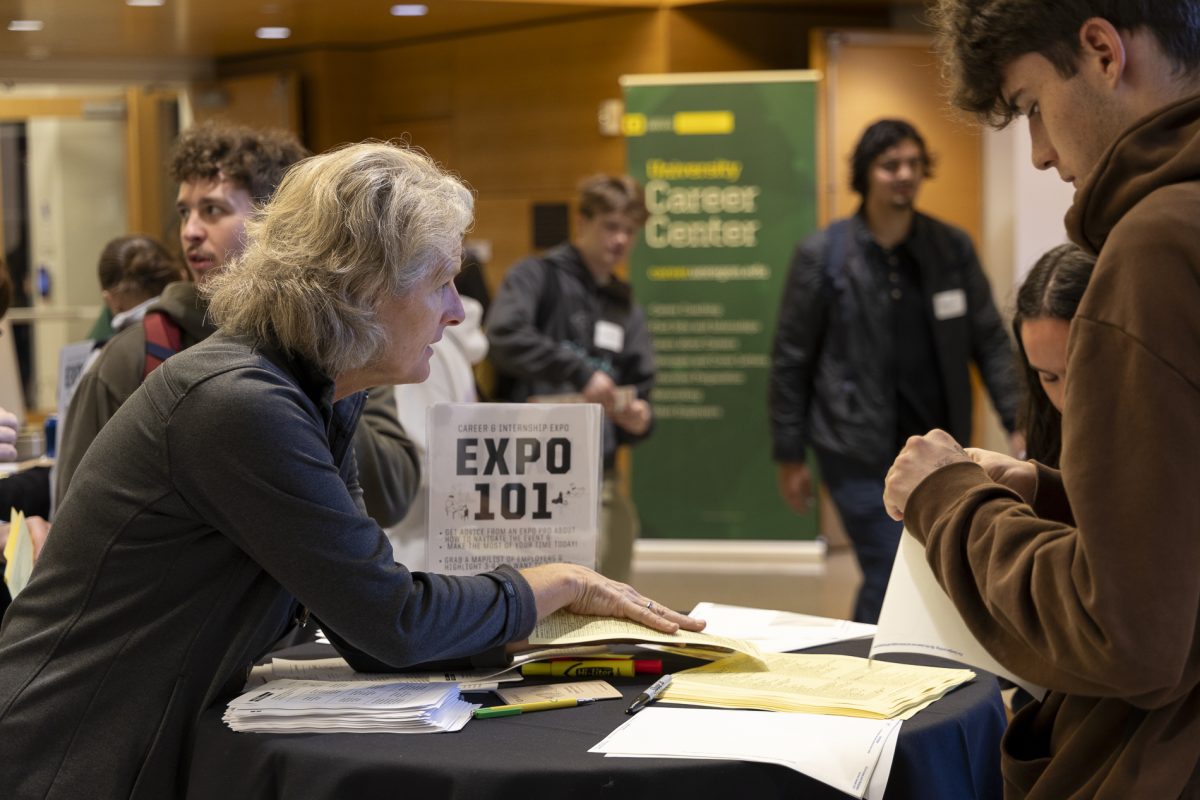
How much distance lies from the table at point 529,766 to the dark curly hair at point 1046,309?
69 centimetres

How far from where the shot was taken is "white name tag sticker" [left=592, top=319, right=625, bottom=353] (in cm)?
521

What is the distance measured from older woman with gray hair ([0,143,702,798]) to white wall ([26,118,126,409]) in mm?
7594

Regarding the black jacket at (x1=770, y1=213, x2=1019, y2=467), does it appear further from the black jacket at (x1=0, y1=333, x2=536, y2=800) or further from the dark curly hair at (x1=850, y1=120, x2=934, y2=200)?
the black jacket at (x1=0, y1=333, x2=536, y2=800)

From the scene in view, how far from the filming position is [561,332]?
203 inches

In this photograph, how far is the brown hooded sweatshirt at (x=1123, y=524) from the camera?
1.13m

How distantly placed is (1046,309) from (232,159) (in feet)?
5.13

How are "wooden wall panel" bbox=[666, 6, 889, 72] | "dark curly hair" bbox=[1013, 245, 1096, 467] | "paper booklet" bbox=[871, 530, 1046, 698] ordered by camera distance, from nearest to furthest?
"paper booklet" bbox=[871, 530, 1046, 698], "dark curly hair" bbox=[1013, 245, 1096, 467], "wooden wall panel" bbox=[666, 6, 889, 72]

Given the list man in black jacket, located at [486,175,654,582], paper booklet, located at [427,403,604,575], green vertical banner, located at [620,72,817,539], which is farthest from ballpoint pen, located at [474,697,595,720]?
green vertical banner, located at [620,72,817,539]

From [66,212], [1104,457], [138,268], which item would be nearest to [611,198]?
[138,268]

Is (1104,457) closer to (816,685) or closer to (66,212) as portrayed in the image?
(816,685)

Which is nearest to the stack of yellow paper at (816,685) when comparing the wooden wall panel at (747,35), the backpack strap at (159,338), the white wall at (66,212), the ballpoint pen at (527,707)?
the ballpoint pen at (527,707)

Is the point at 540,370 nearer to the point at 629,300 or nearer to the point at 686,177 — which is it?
the point at 629,300

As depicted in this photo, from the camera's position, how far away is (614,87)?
799 centimetres

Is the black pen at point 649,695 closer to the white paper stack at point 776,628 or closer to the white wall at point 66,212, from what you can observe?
the white paper stack at point 776,628
